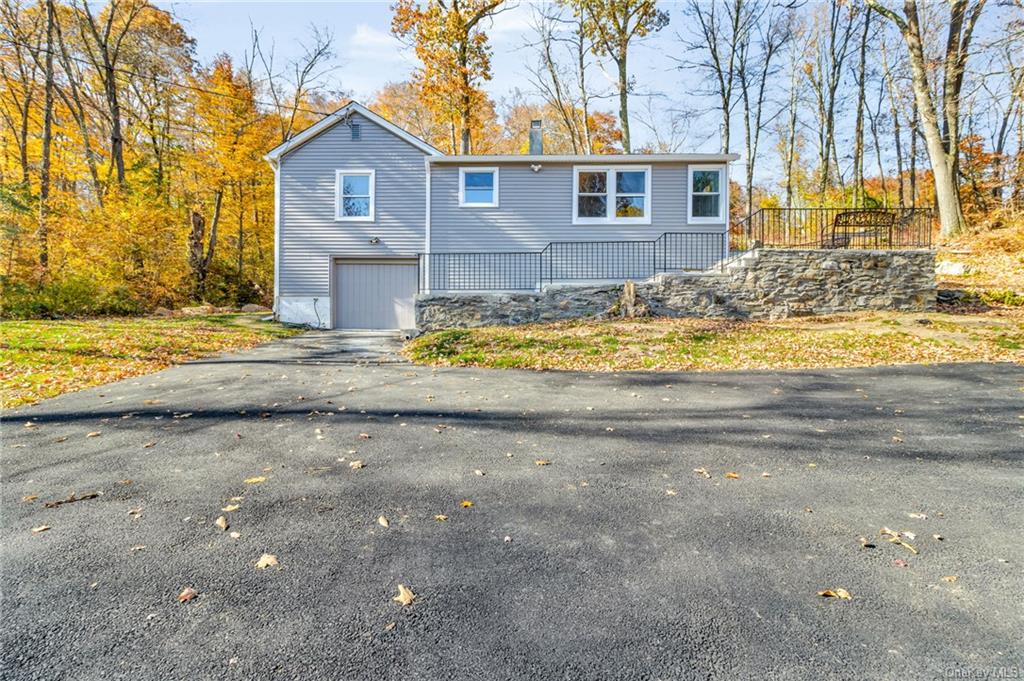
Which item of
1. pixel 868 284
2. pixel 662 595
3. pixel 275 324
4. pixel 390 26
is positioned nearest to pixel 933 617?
pixel 662 595

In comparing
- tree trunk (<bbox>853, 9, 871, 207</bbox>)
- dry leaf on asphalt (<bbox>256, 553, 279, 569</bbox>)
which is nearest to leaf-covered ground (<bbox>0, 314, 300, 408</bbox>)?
dry leaf on asphalt (<bbox>256, 553, 279, 569</bbox>)

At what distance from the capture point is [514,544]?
108 inches

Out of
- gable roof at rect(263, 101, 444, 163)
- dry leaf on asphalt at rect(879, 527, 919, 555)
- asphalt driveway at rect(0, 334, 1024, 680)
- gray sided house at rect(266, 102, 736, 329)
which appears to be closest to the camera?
asphalt driveway at rect(0, 334, 1024, 680)

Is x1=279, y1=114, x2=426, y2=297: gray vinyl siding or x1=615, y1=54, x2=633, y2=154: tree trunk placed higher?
x1=615, y1=54, x2=633, y2=154: tree trunk

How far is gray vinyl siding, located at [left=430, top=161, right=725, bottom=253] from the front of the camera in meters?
14.5

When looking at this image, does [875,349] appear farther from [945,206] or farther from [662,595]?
[945,206]

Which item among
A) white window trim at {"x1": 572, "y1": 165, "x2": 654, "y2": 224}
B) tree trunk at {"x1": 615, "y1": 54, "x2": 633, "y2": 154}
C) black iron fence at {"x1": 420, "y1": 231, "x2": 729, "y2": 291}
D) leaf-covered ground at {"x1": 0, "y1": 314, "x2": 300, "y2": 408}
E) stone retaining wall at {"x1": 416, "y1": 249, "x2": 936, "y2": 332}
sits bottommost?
leaf-covered ground at {"x1": 0, "y1": 314, "x2": 300, "y2": 408}

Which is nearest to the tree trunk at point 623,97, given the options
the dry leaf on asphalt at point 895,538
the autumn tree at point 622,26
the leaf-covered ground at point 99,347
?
the autumn tree at point 622,26

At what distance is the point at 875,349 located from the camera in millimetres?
9180

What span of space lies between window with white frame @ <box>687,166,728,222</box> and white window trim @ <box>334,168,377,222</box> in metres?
9.19

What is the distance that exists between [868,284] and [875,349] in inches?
176

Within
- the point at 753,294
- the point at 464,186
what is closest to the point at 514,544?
the point at 753,294

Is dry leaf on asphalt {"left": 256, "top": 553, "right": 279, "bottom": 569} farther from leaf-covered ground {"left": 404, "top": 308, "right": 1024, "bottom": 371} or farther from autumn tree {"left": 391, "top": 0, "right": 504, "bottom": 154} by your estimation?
autumn tree {"left": 391, "top": 0, "right": 504, "bottom": 154}

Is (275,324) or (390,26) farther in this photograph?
(390,26)
